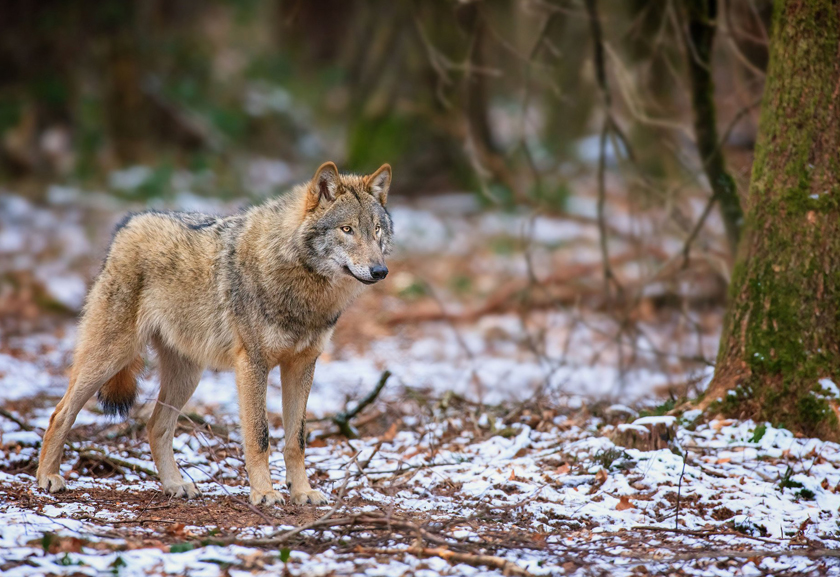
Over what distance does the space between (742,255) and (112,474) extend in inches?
192

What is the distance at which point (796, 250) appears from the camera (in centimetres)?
534

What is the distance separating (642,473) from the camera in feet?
17.0

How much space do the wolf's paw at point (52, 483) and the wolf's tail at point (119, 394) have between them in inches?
26.4

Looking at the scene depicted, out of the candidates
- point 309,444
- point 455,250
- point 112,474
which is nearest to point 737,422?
point 309,444

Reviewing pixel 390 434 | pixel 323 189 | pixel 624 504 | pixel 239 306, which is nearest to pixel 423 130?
pixel 390 434

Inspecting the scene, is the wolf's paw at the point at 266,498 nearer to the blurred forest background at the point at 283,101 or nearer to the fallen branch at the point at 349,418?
the fallen branch at the point at 349,418

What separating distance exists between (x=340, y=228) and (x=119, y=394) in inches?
83.5

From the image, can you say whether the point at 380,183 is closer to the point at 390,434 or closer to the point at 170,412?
the point at 170,412

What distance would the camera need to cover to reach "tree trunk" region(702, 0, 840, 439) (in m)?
5.23

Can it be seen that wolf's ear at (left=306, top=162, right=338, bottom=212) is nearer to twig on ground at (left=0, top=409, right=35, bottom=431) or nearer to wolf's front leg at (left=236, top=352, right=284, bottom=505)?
wolf's front leg at (left=236, top=352, right=284, bottom=505)

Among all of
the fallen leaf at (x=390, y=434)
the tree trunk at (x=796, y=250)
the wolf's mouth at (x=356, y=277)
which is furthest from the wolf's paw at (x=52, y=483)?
the tree trunk at (x=796, y=250)

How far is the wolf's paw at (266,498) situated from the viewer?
5051mm

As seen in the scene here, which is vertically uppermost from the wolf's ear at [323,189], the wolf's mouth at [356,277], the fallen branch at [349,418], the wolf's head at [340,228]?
the wolf's ear at [323,189]

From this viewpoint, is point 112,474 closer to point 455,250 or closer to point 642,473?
point 642,473
